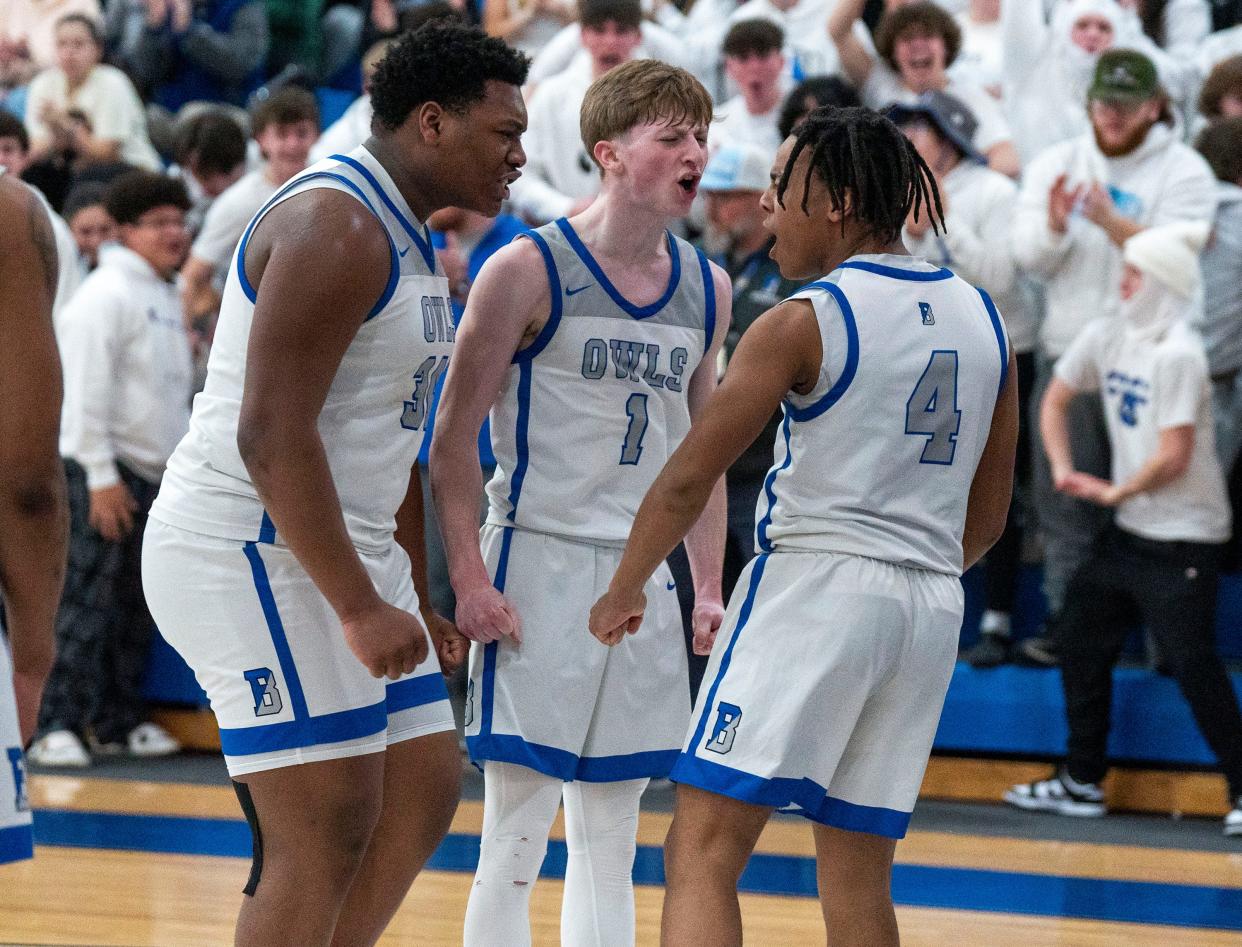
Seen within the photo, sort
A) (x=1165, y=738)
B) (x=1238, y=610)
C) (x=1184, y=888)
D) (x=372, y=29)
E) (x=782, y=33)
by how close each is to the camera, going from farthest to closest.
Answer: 1. (x=372, y=29)
2. (x=782, y=33)
3. (x=1238, y=610)
4. (x=1165, y=738)
5. (x=1184, y=888)

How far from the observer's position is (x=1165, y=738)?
603 cm

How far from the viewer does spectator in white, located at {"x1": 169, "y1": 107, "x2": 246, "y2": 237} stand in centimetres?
771

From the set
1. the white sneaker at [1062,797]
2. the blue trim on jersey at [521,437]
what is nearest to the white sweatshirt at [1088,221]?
the white sneaker at [1062,797]

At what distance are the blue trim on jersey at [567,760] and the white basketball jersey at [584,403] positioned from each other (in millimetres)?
397

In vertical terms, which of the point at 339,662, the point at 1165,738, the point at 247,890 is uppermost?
the point at 339,662

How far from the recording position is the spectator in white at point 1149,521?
567 centimetres

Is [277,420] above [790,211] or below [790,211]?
below

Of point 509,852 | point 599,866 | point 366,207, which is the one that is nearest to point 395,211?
point 366,207

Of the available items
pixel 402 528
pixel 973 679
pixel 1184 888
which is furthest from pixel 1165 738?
pixel 402 528

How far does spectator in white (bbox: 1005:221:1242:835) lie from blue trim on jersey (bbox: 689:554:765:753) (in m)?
3.19

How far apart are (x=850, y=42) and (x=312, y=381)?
4950 mm

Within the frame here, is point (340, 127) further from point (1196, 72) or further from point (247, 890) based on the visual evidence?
point (247, 890)

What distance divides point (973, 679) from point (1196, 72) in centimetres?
296

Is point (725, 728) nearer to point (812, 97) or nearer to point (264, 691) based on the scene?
point (264, 691)
